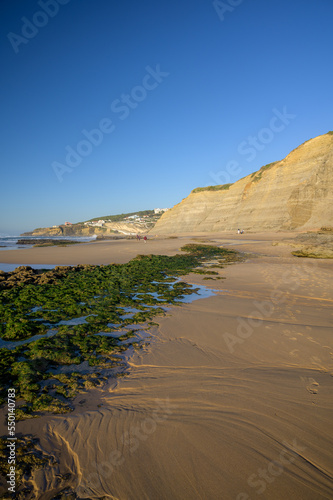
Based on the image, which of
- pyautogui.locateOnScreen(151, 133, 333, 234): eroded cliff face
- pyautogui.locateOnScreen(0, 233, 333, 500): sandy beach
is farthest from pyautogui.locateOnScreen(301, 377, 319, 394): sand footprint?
pyautogui.locateOnScreen(151, 133, 333, 234): eroded cliff face

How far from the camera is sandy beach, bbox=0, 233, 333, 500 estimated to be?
2.23 metres

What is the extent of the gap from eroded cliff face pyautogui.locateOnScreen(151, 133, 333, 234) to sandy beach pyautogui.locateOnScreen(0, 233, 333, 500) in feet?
123

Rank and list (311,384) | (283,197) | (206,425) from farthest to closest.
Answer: (283,197)
(311,384)
(206,425)

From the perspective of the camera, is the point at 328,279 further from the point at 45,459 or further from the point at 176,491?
the point at 45,459

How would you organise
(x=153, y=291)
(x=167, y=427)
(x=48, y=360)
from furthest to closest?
(x=153, y=291), (x=48, y=360), (x=167, y=427)

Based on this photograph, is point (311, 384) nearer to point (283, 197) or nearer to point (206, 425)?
point (206, 425)

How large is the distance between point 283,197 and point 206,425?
4756 cm

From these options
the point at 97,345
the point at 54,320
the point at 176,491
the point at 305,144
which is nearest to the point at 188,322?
the point at 97,345

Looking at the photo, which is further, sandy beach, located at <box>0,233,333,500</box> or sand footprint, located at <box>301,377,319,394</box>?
sand footprint, located at <box>301,377,319,394</box>

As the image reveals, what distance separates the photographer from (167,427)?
113 inches

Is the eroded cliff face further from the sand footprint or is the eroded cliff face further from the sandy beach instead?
the sand footprint

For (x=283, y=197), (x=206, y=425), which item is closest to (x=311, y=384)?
(x=206, y=425)

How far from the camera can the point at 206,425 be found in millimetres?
2881

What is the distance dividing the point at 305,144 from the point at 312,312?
47384mm
